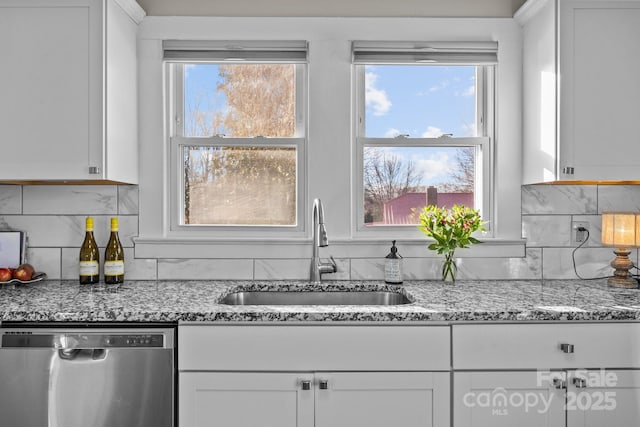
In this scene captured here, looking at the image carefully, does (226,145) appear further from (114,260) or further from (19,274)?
(19,274)

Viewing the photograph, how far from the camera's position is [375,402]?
5.24 feet

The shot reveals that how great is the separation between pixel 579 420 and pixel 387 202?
1.27m

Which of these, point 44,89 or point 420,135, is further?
point 420,135

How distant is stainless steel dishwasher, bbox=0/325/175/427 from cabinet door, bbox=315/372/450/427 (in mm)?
590

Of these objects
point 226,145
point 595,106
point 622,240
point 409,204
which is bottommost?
point 622,240

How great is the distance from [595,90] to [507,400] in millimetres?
1390

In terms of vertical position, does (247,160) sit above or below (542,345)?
above

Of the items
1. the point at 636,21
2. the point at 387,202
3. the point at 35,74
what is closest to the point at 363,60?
the point at 387,202

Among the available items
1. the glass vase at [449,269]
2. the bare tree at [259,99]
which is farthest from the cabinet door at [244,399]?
the bare tree at [259,99]

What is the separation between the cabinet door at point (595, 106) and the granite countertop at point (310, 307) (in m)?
0.57

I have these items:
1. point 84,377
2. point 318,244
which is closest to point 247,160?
point 318,244

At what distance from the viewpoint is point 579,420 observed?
161cm

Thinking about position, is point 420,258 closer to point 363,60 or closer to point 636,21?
point 363,60

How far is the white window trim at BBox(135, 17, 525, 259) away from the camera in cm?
229
